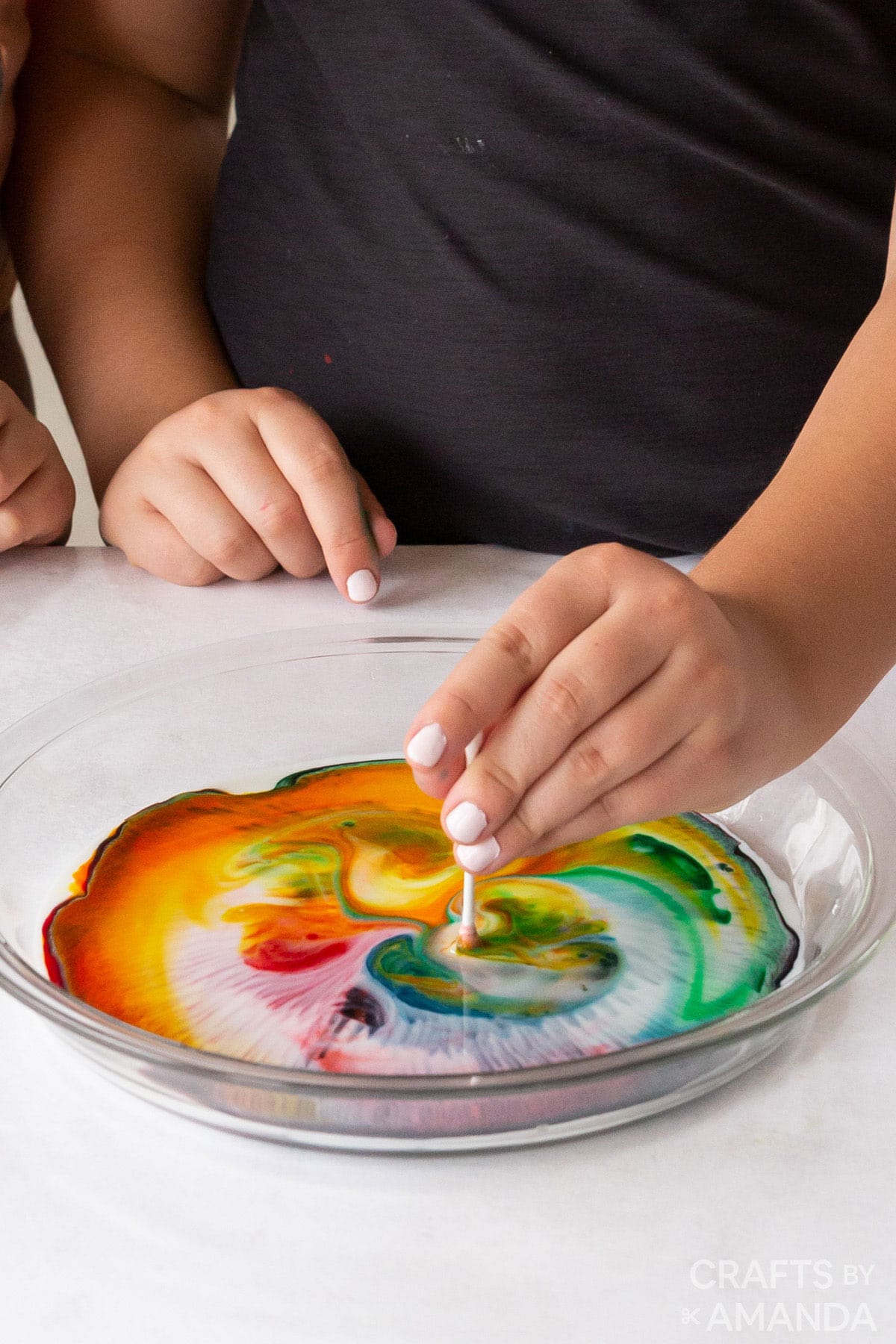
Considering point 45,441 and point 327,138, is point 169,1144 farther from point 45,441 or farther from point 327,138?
point 327,138

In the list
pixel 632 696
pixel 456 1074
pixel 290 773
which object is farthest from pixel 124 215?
pixel 456 1074

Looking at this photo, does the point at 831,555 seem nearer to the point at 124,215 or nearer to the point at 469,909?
the point at 469,909

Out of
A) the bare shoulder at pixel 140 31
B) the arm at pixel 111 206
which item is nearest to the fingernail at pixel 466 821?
the arm at pixel 111 206

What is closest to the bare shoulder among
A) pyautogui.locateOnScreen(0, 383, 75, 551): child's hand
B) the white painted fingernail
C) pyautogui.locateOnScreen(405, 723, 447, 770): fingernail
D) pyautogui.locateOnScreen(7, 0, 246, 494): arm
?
pyautogui.locateOnScreen(7, 0, 246, 494): arm

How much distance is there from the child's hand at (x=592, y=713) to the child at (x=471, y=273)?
0.38ft

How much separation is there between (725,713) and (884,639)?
0.11 m

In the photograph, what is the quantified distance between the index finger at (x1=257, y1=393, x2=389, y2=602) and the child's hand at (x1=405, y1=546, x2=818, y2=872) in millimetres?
258

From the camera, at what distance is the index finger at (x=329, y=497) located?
2.21ft

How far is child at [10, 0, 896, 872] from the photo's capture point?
690 millimetres

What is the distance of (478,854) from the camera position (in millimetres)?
401

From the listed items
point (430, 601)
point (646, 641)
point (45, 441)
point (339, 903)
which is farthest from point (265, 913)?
point (45, 441)

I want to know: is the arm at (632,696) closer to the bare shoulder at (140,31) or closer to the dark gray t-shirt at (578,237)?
the dark gray t-shirt at (578,237)

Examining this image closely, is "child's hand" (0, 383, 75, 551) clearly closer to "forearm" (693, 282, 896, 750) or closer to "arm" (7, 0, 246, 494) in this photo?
"arm" (7, 0, 246, 494)

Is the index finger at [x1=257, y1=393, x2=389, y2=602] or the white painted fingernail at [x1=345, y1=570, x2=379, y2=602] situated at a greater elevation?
the index finger at [x1=257, y1=393, x2=389, y2=602]
